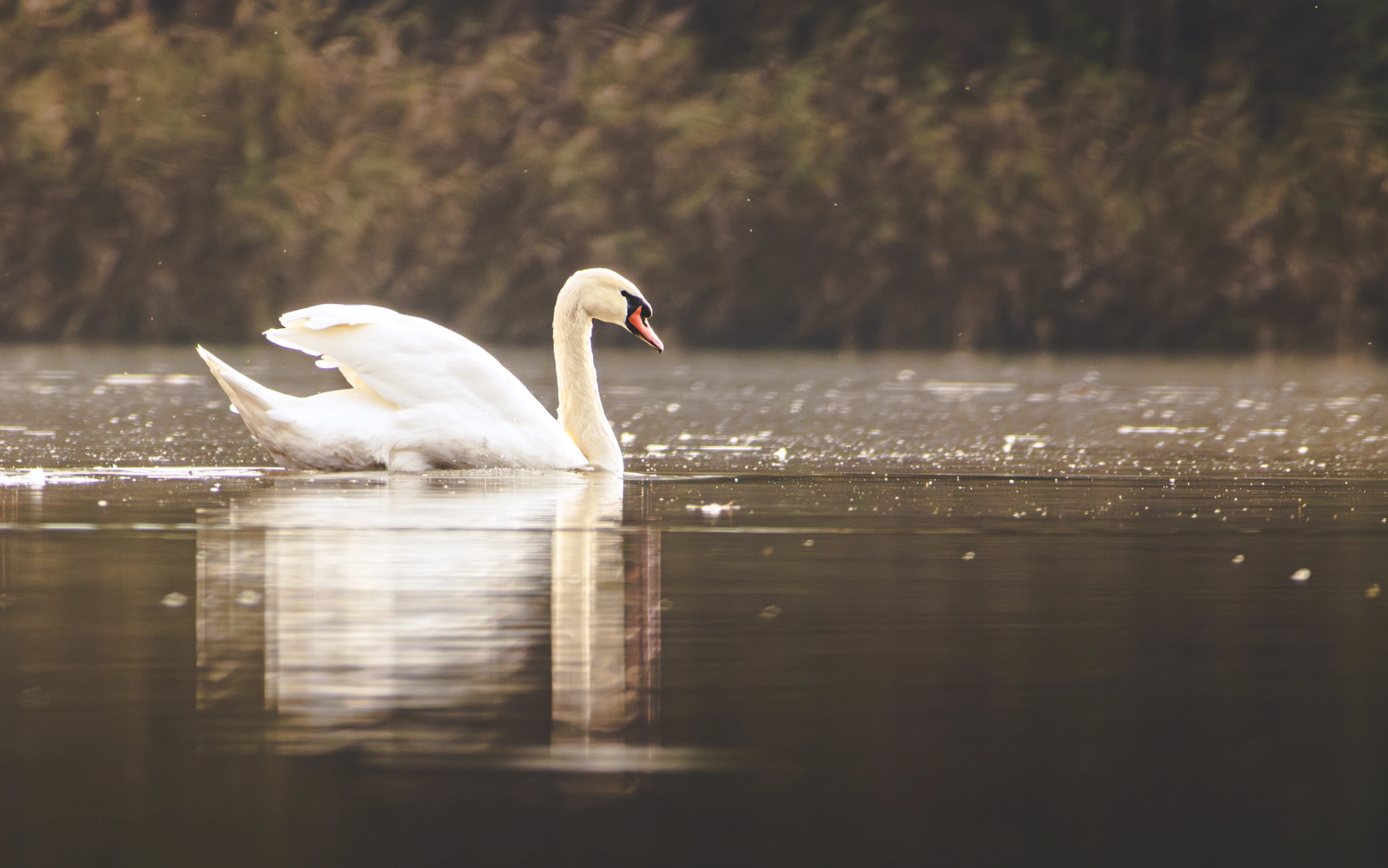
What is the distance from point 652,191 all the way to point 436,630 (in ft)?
73.7

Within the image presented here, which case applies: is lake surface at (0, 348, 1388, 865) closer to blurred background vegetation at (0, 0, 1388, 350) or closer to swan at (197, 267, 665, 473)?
swan at (197, 267, 665, 473)

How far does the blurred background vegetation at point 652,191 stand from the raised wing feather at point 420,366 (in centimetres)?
1699

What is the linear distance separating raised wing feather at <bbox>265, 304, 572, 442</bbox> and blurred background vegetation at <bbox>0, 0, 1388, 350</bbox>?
669 inches

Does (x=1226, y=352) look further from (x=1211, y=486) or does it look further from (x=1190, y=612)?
(x=1190, y=612)

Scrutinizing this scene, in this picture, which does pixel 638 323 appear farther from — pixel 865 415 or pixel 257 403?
pixel 865 415

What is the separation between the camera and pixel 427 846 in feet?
9.80

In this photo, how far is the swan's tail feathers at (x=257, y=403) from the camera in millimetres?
8367

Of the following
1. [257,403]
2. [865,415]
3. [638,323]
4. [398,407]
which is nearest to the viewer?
[257,403]

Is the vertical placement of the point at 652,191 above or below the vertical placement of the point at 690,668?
above

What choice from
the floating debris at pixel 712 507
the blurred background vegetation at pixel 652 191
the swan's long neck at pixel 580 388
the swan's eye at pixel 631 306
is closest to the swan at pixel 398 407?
the swan's long neck at pixel 580 388

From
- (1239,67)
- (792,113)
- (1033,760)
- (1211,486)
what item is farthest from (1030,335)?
(1033,760)

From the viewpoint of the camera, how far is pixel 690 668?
13.9ft

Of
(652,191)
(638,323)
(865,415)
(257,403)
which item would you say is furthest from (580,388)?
(652,191)

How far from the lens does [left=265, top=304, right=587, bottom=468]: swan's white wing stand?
8.43 metres
